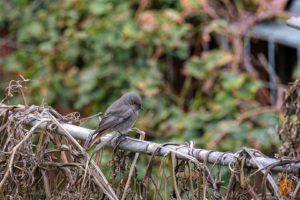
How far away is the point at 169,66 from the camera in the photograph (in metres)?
5.64

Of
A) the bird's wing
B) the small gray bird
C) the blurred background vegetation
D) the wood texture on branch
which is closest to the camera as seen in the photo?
the wood texture on branch

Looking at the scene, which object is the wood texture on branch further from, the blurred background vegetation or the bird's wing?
the blurred background vegetation

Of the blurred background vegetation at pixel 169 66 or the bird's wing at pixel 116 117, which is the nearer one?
the bird's wing at pixel 116 117

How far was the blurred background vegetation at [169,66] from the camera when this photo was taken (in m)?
4.71

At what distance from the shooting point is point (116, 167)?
1733 millimetres

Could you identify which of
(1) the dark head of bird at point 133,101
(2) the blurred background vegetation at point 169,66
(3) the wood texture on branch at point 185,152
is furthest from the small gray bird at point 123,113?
(2) the blurred background vegetation at point 169,66

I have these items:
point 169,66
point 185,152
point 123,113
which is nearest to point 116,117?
point 123,113

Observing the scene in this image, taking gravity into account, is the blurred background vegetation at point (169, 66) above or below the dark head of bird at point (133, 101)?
above

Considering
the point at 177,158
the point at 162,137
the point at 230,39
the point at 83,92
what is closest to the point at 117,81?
the point at 83,92

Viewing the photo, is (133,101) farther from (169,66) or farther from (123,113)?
(169,66)

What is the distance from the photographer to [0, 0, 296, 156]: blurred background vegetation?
15.5 ft

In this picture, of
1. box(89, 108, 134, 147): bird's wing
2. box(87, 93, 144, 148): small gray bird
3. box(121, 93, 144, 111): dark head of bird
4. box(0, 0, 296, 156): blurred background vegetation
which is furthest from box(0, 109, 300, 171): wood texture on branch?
box(0, 0, 296, 156): blurred background vegetation

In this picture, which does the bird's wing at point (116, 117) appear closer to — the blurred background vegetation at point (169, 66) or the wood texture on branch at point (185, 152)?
the wood texture on branch at point (185, 152)

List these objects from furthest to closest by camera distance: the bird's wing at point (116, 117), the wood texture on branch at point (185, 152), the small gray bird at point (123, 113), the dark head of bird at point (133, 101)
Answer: the dark head of bird at point (133, 101)
the small gray bird at point (123, 113)
the bird's wing at point (116, 117)
the wood texture on branch at point (185, 152)
